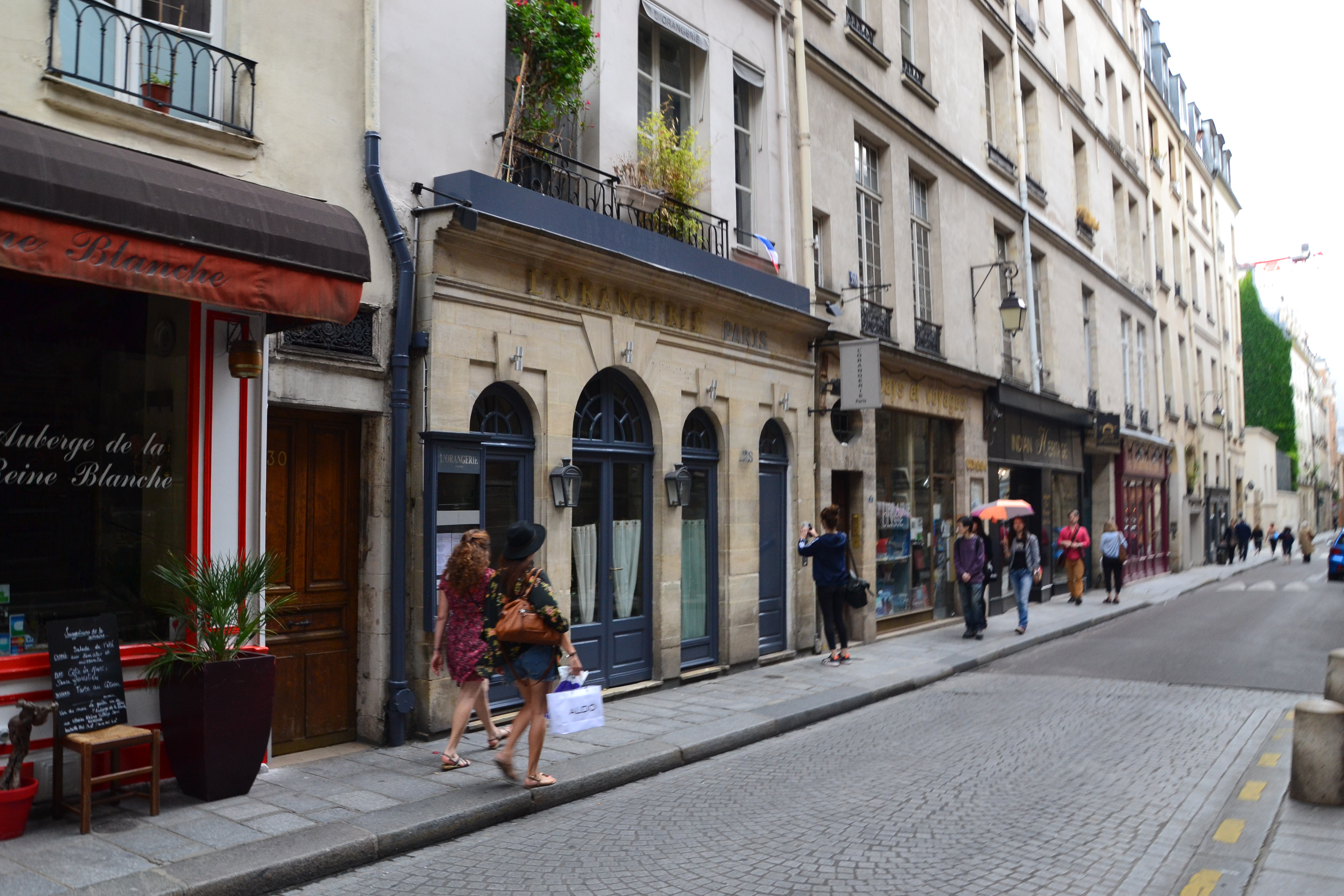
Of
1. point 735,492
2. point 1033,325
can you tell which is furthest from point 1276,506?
point 735,492

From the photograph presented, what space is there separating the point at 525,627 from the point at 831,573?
19.5ft

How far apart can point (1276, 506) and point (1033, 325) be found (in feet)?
140

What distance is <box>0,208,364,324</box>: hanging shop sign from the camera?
15.8ft

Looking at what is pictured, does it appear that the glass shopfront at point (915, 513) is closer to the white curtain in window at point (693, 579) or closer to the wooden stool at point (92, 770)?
the white curtain in window at point (693, 579)

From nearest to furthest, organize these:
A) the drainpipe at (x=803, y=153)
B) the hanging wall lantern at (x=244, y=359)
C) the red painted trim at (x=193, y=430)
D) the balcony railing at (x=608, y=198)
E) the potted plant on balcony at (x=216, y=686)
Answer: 1. the potted plant on balcony at (x=216, y=686)
2. the red painted trim at (x=193, y=430)
3. the hanging wall lantern at (x=244, y=359)
4. the balcony railing at (x=608, y=198)
5. the drainpipe at (x=803, y=153)

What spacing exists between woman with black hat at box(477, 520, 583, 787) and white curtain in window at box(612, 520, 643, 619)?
3552 millimetres

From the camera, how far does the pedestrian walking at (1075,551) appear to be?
19609 mm

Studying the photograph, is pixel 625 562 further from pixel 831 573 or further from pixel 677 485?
pixel 831 573

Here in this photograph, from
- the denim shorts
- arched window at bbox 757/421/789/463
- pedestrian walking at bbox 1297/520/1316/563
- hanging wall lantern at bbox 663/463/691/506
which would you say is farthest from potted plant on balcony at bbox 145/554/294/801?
pedestrian walking at bbox 1297/520/1316/563

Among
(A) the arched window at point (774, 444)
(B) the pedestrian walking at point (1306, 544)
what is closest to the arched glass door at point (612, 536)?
(A) the arched window at point (774, 444)

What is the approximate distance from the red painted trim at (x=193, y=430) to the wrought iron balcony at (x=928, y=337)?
11620 millimetres

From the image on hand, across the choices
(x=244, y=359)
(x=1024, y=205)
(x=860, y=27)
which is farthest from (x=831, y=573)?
(x=1024, y=205)

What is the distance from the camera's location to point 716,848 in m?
5.21

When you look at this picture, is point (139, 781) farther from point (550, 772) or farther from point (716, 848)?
point (716, 848)
